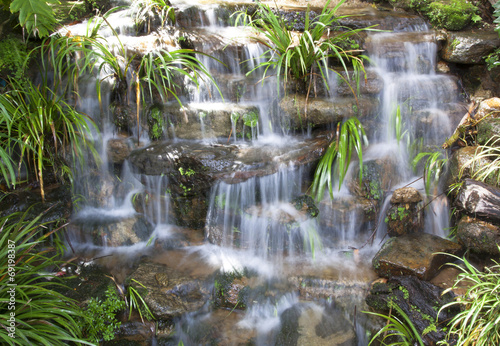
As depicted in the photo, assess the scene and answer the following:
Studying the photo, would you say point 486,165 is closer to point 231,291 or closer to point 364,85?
point 364,85

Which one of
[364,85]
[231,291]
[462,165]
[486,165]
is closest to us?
[231,291]

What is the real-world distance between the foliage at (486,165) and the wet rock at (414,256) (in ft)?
2.66

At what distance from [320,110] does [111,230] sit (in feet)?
10.2

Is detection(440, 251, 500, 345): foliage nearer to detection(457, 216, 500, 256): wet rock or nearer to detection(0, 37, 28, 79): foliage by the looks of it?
detection(457, 216, 500, 256): wet rock

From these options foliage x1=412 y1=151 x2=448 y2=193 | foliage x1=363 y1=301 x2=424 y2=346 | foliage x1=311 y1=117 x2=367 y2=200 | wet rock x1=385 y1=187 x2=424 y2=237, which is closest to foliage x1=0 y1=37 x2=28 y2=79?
foliage x1=311 y1=117 x2=367 y2=200

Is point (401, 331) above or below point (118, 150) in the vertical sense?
below

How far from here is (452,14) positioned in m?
5.44

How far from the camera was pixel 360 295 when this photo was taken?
3256 mm

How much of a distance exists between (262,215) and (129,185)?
6.35 feet

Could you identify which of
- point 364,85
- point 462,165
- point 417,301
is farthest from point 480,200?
point 364,85

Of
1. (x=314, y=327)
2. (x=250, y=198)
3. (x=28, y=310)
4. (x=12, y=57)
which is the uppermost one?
(x=12, y=57)

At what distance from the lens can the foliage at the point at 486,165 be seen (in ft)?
11.3

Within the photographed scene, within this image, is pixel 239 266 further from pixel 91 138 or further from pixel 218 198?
pixel 91 138

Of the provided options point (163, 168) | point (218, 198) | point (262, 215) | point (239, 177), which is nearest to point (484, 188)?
point (262, 215)
